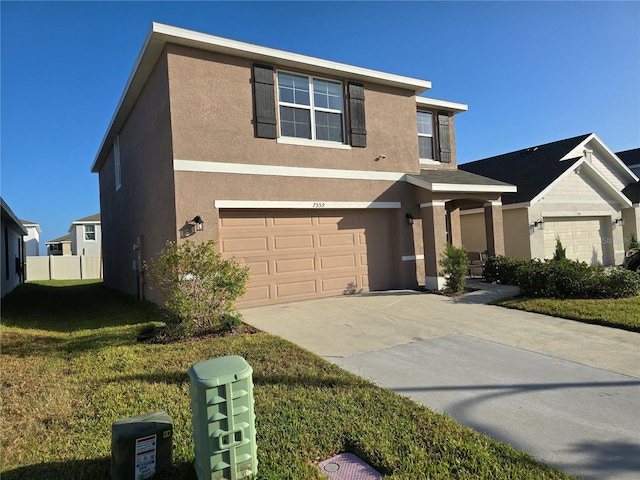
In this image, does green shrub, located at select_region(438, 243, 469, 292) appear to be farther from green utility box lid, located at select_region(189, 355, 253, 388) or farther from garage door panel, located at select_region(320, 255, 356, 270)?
green utility box lid, located at select_region(189, 355, 253, 388)

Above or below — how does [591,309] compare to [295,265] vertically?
below

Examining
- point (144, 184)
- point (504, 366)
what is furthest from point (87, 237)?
point (504, 366)

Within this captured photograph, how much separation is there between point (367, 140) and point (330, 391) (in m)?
8.31

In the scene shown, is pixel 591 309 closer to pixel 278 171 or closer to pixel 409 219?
pixel 409 219

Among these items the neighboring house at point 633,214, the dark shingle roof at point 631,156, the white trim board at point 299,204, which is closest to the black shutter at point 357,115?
the white trim board at point 299,204

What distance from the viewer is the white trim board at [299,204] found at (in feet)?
30.7

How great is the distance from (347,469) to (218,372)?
127 centimetres

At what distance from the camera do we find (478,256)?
46.7 ft

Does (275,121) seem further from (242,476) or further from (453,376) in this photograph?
(242,476)

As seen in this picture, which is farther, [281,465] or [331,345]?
[331,345]

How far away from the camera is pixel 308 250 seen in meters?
10.6

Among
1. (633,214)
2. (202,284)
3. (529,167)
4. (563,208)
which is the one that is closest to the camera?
(202,284)

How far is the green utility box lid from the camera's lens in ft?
8.80

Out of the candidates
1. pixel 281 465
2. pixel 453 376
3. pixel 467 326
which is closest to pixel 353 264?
pixel 467 326
